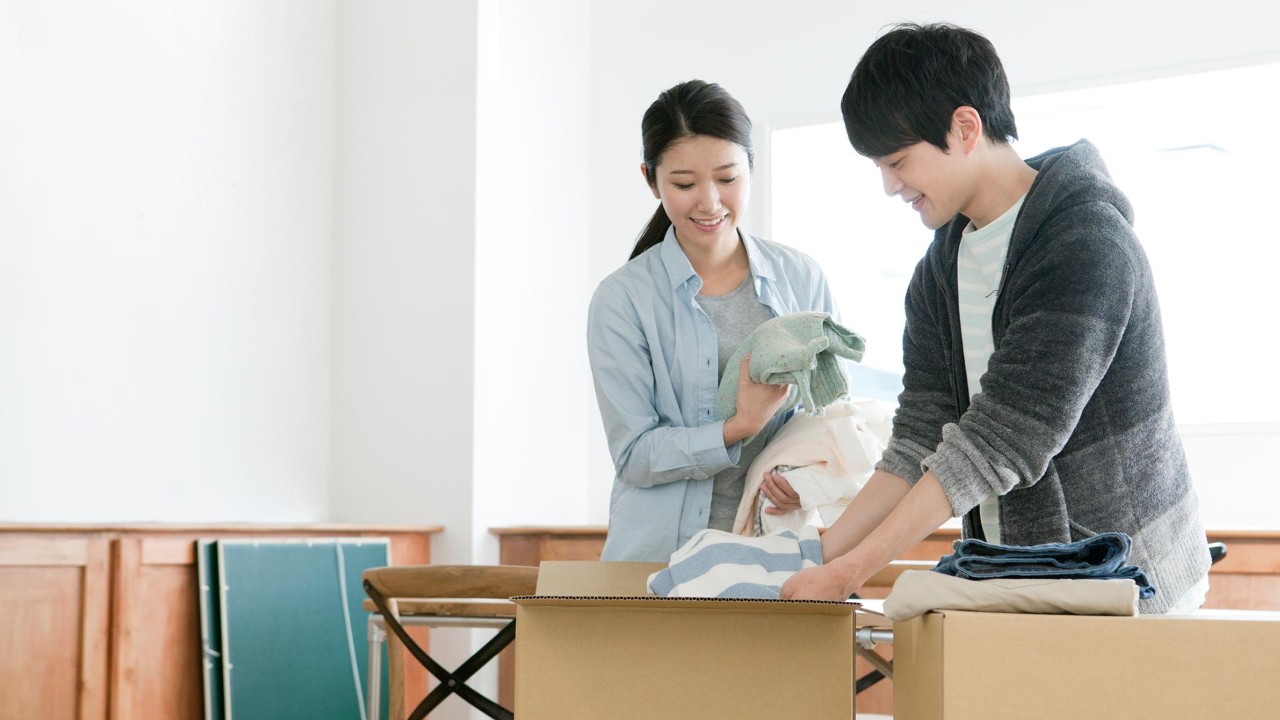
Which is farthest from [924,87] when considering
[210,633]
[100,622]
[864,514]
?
[210,633]

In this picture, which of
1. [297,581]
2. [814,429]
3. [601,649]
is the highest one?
[814,429]

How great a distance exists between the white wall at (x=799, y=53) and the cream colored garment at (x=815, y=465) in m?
2.19

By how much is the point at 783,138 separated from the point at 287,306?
66.9 inches

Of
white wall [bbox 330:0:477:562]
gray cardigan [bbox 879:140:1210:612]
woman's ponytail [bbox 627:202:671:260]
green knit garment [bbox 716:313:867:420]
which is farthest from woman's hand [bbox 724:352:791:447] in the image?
white wall [bbox 330:0:477:562]

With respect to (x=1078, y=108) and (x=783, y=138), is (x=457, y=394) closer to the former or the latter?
(x=783, y=138)

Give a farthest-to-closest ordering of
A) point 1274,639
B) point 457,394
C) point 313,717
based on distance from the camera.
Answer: point 457,394, point 313,717, point 1274,639

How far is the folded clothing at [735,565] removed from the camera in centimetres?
125

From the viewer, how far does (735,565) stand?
1271 millimetres

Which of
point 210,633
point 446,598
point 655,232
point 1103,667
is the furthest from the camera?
point 210,633

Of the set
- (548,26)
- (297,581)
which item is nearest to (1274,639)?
(297,581)

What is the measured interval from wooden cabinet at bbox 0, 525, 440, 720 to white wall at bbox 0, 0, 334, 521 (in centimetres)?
28

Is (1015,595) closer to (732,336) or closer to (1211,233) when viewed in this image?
(732,336)

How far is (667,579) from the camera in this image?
1296mm

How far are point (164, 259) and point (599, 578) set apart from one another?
217 centimetres
